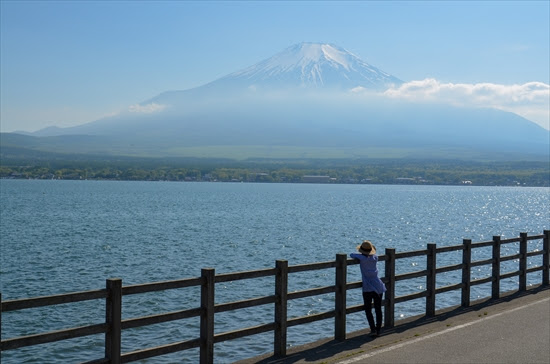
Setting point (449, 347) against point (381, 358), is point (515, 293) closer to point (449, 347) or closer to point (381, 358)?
point (449, 347)

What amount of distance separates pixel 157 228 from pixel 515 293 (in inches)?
1904

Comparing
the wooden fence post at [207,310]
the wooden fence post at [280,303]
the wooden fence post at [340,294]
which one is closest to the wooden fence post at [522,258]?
the wooden fence post at [340,294]

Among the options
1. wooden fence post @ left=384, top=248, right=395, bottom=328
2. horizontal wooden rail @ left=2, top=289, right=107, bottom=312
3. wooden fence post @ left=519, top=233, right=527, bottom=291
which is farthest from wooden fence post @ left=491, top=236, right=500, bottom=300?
horizontal wooden rail @ left=2, top=289, right=107, bottom=312

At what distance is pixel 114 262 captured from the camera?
1468 inches

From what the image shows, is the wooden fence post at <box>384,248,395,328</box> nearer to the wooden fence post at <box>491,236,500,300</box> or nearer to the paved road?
the paved road

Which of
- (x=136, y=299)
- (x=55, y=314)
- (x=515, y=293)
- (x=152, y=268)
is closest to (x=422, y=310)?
(x=515, y=293)

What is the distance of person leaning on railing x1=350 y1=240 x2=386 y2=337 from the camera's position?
465 inches

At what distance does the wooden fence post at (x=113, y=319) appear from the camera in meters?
8.54

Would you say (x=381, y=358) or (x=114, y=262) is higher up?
(x=381, y=358)

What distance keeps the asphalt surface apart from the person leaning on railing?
337 millimetres

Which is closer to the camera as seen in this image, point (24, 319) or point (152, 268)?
point (24, 319)

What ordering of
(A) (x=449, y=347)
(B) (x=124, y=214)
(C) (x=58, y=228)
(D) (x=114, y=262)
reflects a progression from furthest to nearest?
(B) (x=124, y=214) < (C) (x=58, y=228) < (D) (x=114, y=262) < (A) (x=449, y=347)

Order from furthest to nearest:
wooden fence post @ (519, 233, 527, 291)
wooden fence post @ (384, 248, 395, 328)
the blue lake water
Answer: the blue lake water → wooden fence post @ (519, 233, 527, 291) → wooden fence post @ (384, 248, 395, 328)

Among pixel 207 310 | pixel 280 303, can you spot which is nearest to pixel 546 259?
pixel 280 303
